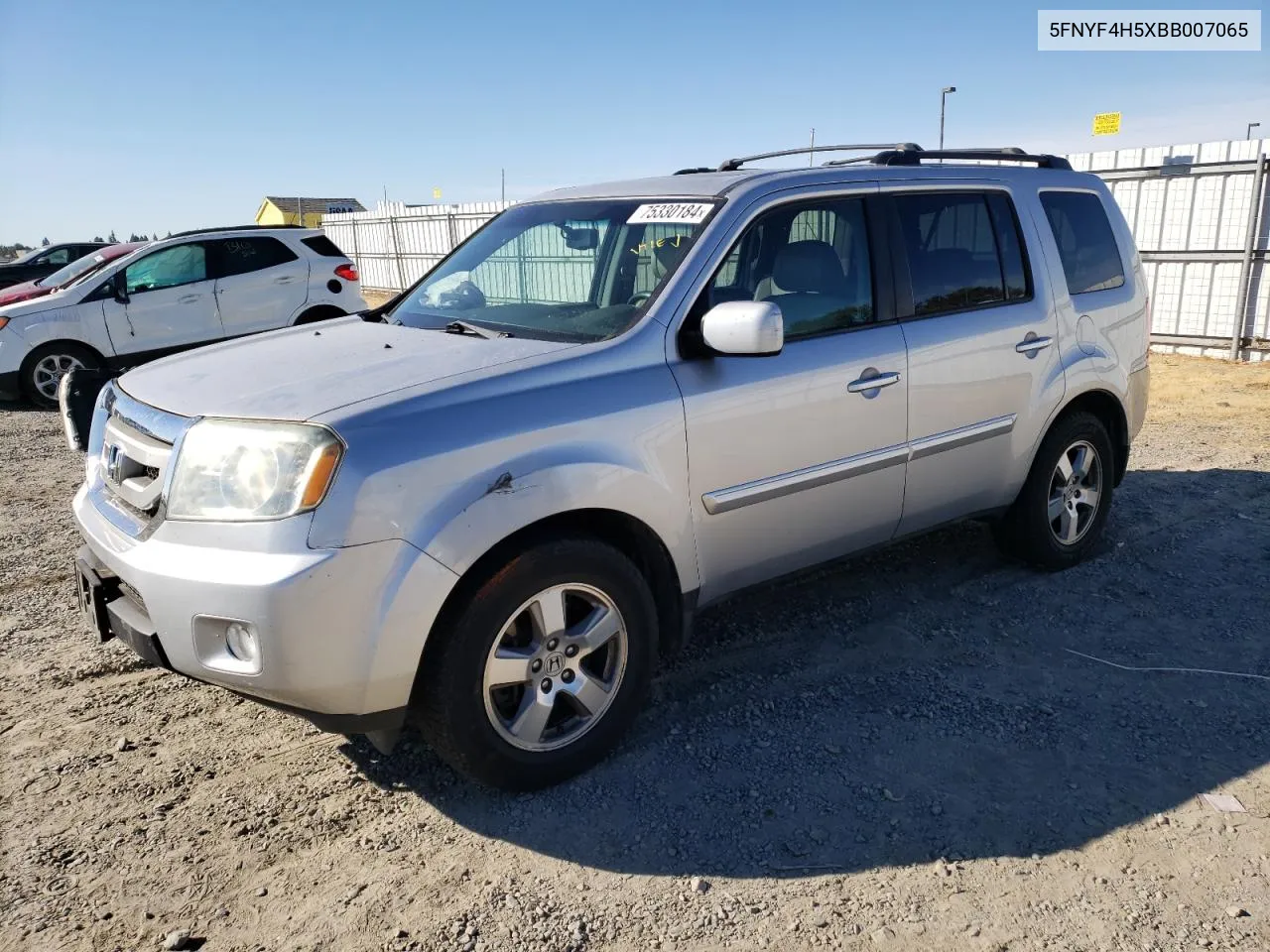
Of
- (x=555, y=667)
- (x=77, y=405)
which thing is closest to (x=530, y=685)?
(x=555, y=667)

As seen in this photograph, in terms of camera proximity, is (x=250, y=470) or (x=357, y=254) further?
(x=357, y=254)

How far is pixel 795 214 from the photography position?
12.0ft

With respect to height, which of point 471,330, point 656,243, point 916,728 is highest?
point 656,243

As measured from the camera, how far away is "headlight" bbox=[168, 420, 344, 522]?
2.53m

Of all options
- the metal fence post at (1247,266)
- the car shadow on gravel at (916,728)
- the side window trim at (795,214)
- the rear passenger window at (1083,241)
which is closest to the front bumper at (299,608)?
the car shadow on gravel at (916,728)

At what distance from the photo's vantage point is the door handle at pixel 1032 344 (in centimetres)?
429

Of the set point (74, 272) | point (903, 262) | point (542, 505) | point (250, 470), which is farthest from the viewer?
point (74, 272)

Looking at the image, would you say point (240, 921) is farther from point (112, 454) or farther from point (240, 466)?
point (112, 454)

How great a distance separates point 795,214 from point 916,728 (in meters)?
1.95

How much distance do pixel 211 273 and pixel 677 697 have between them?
8.98 meters

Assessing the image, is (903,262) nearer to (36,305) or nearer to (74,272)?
(36,305)

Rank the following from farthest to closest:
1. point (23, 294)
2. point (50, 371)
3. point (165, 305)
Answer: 1. point (23, 294)
2. point (165, 305)
3. point (50, 371)

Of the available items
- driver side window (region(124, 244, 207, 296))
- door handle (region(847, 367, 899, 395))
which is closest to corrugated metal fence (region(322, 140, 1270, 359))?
driver side window (region(124, 244, 207, 296))

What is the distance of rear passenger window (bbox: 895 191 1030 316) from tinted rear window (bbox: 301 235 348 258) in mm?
8731
